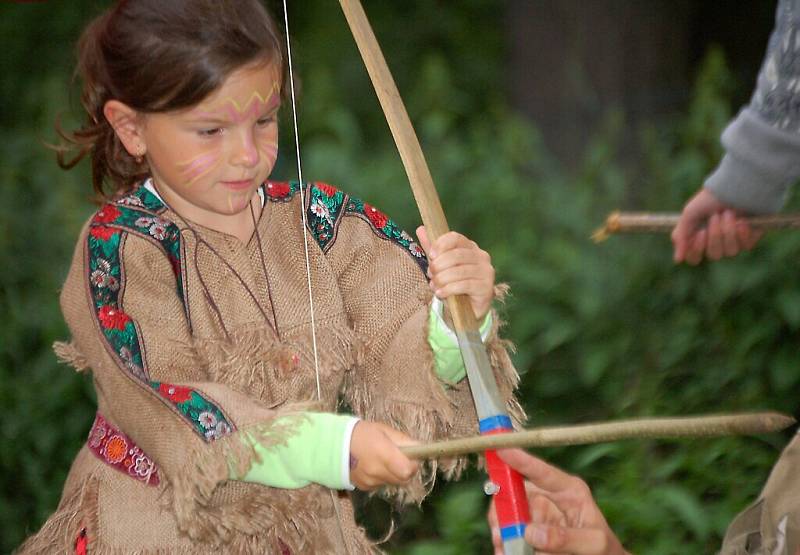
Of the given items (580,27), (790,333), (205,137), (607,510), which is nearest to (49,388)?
(607,510)

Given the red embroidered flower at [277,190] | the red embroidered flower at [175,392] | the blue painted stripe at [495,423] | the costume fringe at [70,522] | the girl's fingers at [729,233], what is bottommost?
the costume fringe at [70,522]

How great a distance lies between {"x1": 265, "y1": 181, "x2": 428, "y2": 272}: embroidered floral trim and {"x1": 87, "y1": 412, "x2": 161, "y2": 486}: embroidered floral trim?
459mm

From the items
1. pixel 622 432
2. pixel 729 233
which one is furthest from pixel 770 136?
pixel 622 432

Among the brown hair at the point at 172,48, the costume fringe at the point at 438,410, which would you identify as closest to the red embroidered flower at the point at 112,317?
the brown hair at the point at 172,48

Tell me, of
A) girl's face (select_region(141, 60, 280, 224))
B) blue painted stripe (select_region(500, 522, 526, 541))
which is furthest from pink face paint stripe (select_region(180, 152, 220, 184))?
blue painted stripe (select_region(500, 522, 526, 541))

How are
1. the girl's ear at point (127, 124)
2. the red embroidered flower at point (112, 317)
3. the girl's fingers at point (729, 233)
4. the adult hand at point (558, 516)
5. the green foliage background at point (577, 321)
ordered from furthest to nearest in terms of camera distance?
the green foliage background at point (577, 321) < the girl's fingers at point (729, 233) < the girl's ear at point (127, 124) < the red embroidered flower at point (112, 317) < the adult hand at point (558, 516)

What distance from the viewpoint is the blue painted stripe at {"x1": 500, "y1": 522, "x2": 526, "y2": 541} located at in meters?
1.73

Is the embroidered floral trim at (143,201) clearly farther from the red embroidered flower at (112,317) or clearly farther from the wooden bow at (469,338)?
the wooden bow at (469,338)

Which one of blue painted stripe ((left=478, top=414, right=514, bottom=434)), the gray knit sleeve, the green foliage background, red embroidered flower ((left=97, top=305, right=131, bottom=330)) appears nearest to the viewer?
blue painted stripe ((left=478, top=414, right=514, bottom=434))

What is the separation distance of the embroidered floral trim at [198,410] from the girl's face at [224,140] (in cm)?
32

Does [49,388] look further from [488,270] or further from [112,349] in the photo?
[488,270]

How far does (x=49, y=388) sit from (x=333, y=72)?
2913mm

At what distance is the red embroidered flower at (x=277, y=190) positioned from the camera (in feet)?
7.18

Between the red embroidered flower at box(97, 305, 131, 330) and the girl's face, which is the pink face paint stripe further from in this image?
the red embroidered flower at box(97, 305, 131, 330)
